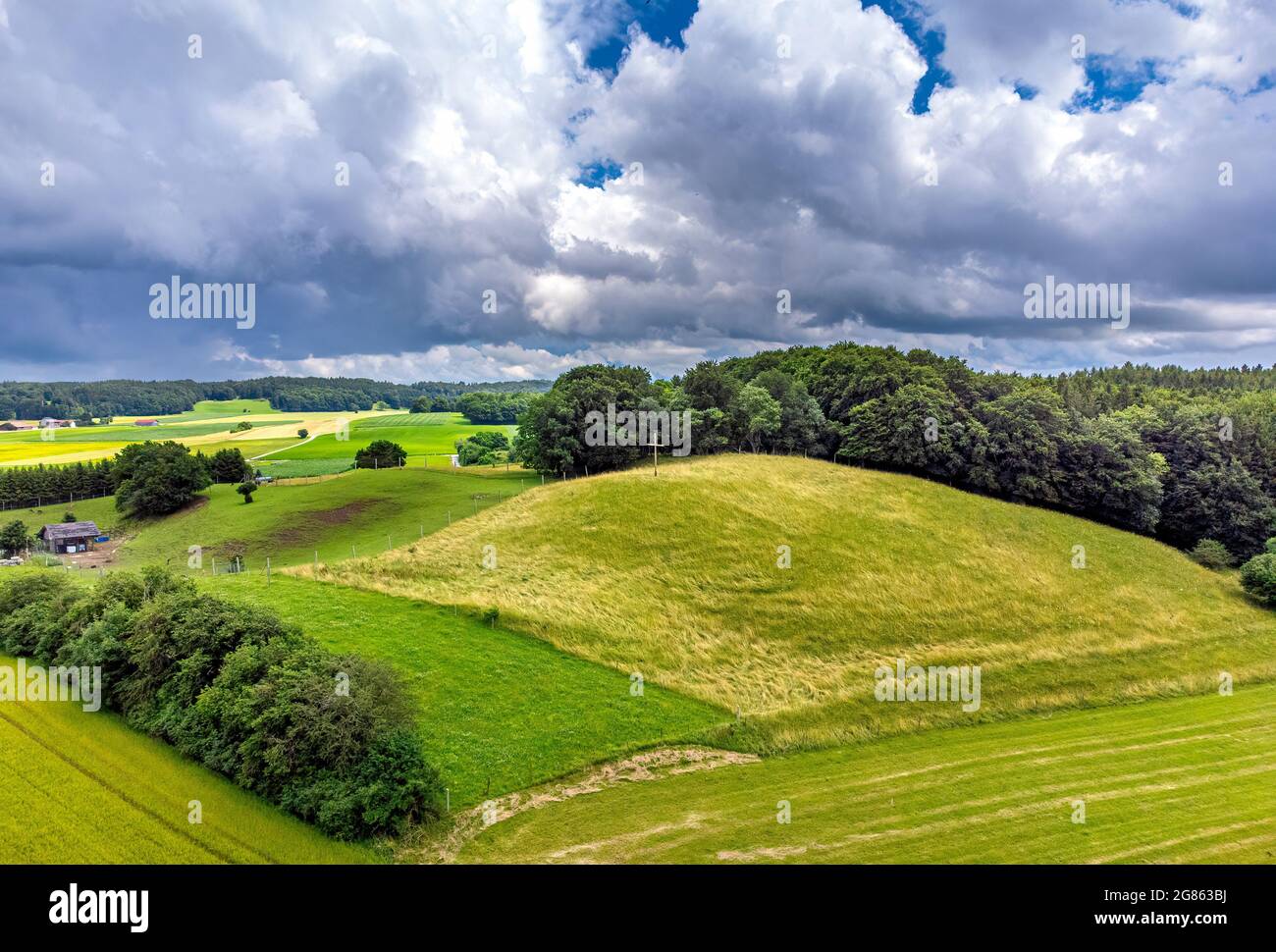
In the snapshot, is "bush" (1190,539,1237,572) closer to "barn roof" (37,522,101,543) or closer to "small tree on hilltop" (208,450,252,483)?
"small tree on hilltop" (208,450,252,483)

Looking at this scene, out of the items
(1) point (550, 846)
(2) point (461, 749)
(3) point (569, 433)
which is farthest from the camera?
(3) point (569, 433)

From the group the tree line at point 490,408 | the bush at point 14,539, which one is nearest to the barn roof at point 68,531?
the bush at point 14,539

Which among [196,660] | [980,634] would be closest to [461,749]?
[196,660]

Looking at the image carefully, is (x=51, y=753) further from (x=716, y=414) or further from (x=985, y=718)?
(x=716, y=414)

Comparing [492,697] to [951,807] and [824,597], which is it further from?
[824,597]

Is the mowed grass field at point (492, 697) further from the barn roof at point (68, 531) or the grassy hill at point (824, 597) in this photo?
the barn roof at point (68, 531)

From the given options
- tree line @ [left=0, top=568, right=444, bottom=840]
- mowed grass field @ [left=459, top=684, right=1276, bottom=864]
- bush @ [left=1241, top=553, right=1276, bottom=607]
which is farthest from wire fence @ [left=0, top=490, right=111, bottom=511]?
bush @ [left=1241, top=553, right=1276, bottom=607]

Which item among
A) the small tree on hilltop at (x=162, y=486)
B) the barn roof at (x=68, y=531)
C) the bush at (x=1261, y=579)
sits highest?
the small tree on hilltop at (x=162, y=486)
